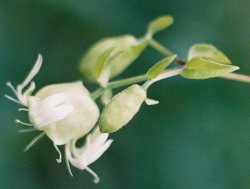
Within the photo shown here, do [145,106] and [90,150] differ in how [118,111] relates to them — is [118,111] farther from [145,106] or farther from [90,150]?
[145,106]

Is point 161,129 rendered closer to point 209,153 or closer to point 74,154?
point 209,153

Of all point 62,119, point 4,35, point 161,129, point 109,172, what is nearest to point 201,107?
point 161,129

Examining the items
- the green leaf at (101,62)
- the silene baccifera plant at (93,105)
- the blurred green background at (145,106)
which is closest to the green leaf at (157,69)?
the silene baccifera plant at (93,105)

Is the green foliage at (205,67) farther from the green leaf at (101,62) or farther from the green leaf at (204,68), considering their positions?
the green leaf at (101,62)

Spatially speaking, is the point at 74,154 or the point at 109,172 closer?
the point at 74,154

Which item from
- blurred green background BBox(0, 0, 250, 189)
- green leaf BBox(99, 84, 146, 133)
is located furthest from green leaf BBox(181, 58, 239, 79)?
blurred green background BBox(0, 0, 250, 189)
